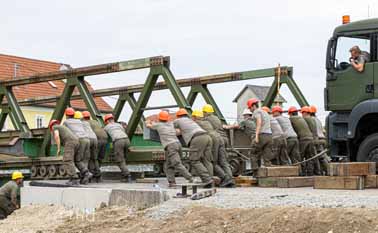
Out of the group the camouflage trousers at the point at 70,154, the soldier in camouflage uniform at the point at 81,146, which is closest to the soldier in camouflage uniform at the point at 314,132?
the soldier in camouflage uniform at the point at 81,146

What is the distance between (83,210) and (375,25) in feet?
20.1

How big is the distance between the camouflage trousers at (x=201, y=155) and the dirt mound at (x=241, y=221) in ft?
6.88

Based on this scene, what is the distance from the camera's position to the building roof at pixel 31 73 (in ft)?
154

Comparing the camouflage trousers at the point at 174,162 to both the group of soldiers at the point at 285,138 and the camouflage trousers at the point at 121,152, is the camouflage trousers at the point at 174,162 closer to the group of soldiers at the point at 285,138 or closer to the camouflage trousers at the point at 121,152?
the group of soldiers at the point at 285,138

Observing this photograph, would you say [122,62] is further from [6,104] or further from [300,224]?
[300,224]

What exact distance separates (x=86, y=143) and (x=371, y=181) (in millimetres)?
6222

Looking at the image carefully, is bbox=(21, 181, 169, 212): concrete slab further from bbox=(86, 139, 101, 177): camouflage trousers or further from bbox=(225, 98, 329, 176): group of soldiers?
bbox=(225, 98, 329, 176): group of soldiers

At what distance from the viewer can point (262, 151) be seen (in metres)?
14.8

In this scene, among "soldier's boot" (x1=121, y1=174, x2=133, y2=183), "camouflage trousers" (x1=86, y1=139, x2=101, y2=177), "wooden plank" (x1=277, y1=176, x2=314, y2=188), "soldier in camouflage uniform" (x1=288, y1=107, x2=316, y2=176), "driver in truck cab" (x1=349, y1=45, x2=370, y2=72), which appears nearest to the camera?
"driver in truck cab" (x1=349, y1=45, x2=370, y2=72)

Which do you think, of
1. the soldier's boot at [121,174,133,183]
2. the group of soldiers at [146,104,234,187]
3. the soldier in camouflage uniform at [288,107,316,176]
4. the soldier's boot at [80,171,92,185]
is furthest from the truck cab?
the soldier's boot at [80,171,92,185]

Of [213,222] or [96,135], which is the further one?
[96,135]

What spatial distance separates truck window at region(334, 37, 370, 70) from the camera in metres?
12.8

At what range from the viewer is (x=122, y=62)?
56.0 ft

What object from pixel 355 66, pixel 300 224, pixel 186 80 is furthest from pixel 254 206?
pixel 186 80
